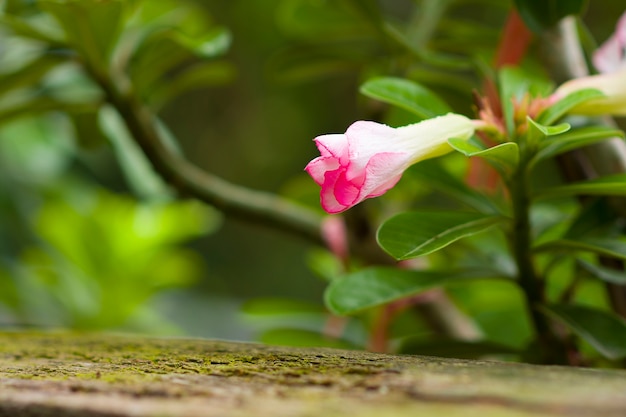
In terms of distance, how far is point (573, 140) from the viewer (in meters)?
0.43

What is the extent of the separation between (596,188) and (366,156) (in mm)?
148

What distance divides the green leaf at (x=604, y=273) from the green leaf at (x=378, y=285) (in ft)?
0.21

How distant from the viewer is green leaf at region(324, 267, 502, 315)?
0.46m

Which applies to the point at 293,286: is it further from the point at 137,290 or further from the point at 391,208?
the point at 391,208

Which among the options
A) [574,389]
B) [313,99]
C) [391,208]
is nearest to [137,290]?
[391,208]

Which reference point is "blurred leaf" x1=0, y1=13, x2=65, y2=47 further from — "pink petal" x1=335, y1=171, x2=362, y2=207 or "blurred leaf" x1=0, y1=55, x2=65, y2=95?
"pink petal" x1=335, y1=171, x2=362, y2=207

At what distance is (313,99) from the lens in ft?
9.08

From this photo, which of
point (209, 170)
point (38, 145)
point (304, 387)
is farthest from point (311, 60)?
point (209, 170)

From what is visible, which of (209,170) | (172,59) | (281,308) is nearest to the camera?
(172,59)

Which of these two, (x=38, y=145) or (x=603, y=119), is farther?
(x=38, y=145)

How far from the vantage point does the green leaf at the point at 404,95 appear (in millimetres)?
460

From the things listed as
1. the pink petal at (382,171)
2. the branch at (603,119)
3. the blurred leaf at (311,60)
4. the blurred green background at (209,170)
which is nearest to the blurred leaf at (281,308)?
the blurred green background at (209,170)

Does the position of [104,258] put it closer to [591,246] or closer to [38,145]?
[38,145]

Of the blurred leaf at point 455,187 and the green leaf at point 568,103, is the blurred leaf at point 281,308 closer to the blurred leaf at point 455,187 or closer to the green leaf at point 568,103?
the blurred leaf at point 455,187
